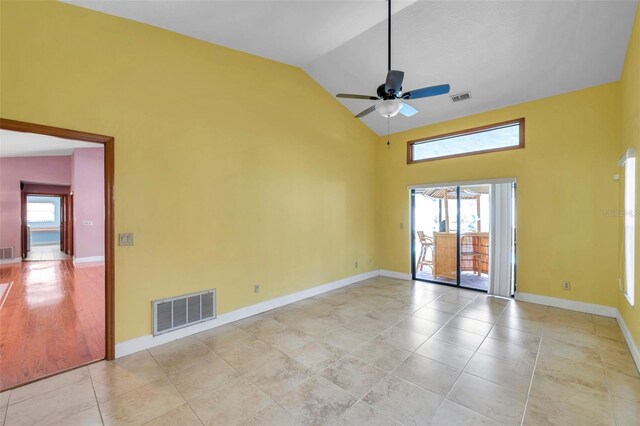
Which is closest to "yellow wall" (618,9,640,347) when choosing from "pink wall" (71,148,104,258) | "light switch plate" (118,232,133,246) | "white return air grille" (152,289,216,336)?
"white return air grille" (152,289,216,336)

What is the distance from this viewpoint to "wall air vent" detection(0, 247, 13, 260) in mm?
8141

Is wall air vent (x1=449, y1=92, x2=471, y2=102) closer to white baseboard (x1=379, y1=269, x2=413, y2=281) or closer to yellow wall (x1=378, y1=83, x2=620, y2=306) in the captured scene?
yellow wall (x1=378, y1=83, x2=620, y2=306)

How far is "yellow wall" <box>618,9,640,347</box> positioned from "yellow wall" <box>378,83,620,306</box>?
0.37 m

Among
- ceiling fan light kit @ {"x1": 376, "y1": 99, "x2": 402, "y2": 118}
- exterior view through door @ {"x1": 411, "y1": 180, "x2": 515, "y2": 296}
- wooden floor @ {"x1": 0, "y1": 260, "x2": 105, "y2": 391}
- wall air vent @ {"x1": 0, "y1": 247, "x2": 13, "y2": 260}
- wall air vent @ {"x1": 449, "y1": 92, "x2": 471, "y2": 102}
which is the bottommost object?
wooden floor @ {"x1": 0, "y1": 260, "x2": 105, "y2": 391}

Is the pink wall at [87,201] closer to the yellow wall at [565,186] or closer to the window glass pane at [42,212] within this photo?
the window glass pane at [42,212]

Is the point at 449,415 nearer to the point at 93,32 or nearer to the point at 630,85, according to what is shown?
the point at 630,85

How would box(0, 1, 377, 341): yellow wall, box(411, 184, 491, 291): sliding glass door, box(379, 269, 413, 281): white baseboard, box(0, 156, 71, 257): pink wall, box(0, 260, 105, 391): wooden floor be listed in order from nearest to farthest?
box(0, 1, 377, 341): yellow wall, box(0, 260, 105, 391): wooden floor, box(411, 184, 491, 291): sliding glass door, box(379, 269, 413, 281): white baseboard, box(0, 156, 71, 257): pink wall

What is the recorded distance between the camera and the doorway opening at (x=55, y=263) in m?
2.83

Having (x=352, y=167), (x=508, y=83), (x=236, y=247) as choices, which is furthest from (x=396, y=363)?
(x=508, y=83)

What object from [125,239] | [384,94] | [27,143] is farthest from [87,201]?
[384,94]

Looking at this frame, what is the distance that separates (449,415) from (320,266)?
11.1 ft

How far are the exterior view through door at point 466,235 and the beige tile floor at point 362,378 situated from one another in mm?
1261

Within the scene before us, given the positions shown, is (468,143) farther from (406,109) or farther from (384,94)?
(384,94)

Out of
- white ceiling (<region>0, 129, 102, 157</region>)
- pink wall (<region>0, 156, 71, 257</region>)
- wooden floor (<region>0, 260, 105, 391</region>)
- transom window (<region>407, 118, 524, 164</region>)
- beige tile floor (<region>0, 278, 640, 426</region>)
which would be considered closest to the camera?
beige tile floor (<region>0, 278, 640, 426</region>)
